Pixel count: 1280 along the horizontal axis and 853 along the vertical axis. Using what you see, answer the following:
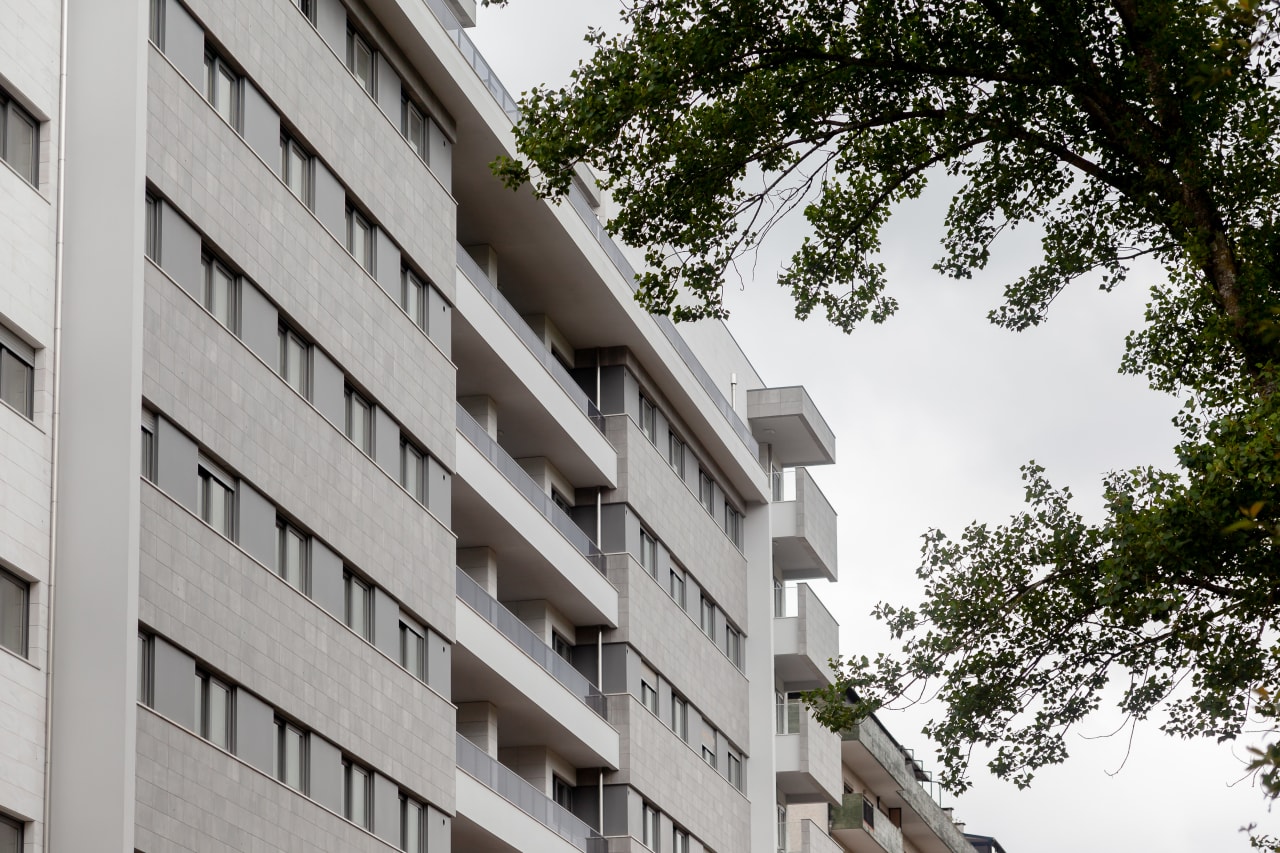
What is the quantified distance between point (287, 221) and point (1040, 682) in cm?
1577

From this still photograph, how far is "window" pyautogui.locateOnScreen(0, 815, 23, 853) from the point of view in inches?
873

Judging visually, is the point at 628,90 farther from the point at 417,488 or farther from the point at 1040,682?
the point at 417,488

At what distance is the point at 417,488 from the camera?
33.5 m

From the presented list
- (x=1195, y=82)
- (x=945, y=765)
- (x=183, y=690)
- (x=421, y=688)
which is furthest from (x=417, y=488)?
(x=1195, y=82)

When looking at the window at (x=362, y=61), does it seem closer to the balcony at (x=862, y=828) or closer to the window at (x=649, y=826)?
the window at (x=649, y=826)

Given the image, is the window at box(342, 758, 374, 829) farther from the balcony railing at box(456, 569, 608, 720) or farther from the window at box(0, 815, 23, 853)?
the window at box(0, 815, 23, 853)

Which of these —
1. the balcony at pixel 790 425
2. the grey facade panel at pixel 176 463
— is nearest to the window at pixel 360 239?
the grey facade panel at pixel 176 463

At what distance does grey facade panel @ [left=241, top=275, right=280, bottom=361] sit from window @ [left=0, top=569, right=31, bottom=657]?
224 inches

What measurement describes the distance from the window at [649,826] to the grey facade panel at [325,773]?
14994 mm

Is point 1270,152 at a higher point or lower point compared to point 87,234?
lower

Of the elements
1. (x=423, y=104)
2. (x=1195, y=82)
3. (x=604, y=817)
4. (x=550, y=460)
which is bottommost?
(x=1195, y=82)

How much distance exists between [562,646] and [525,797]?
22.9ft

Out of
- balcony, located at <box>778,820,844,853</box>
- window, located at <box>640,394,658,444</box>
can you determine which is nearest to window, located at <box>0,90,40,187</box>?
window, located at <box>640,394,658,444</box>

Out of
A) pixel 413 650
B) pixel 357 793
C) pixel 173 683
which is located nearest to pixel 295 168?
pixel 413 650
